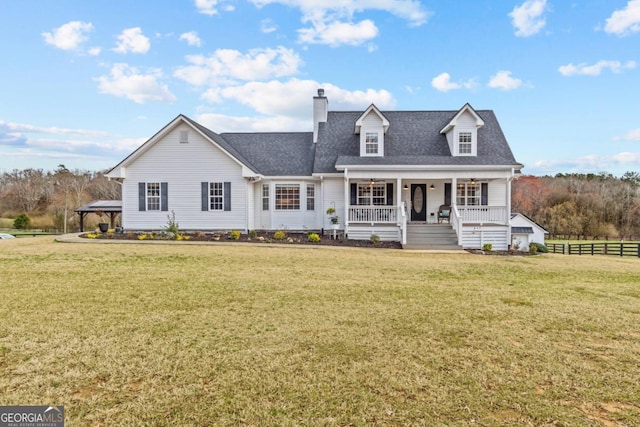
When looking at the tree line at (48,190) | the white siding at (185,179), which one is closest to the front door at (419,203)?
the white siding at (185,179)

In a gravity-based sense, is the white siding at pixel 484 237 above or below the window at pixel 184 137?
below

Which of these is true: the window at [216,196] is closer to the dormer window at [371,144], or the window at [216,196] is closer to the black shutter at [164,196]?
the black shutter at [164,196]

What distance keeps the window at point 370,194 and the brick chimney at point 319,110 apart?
4.85m

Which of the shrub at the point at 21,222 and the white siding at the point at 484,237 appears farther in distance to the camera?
the shrub at the point at 21,222

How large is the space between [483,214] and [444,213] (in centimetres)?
195

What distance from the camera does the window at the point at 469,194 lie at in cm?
1912

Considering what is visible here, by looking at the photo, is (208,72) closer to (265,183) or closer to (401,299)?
(265,183)

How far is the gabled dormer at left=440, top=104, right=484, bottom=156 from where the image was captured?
19.0 m

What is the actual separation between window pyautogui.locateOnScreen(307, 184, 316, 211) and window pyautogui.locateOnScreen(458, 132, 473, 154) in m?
8.48

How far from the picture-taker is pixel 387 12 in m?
19.9

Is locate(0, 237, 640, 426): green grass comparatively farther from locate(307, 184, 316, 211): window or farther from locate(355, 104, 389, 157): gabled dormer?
locate(355, 104, 389, 157): gabled dormer

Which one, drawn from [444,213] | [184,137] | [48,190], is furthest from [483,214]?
[48,190]

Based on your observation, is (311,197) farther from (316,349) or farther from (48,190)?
(48,190)

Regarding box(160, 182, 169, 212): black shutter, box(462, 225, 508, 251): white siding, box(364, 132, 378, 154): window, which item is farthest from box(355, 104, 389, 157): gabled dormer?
box(160, 182, 169, 212): black shutter
